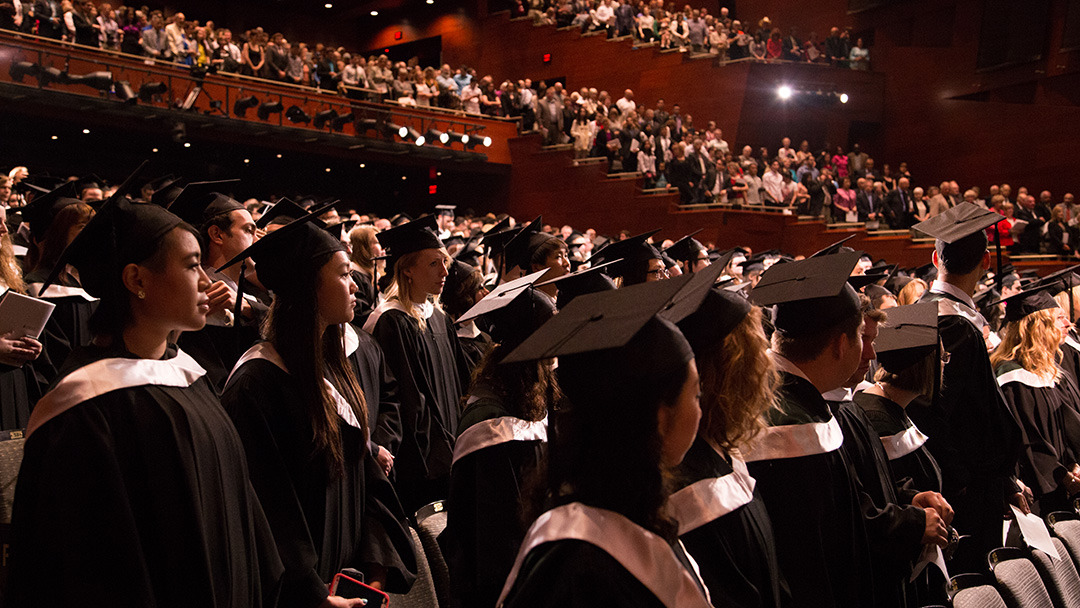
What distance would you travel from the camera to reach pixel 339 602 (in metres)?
2.44

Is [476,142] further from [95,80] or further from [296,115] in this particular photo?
[95,80]

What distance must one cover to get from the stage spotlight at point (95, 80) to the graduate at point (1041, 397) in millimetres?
13443

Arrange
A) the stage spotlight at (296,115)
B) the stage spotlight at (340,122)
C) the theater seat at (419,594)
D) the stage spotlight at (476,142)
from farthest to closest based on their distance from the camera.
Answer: the stage spotlight at (476,142) → the stage spotlight at (340,122) → the stage spotlight at (296,115) → the theater seat at (419,594)

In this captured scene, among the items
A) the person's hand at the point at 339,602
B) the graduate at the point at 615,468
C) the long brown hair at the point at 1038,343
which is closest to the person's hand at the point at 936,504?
the graduate at the point at 615,468

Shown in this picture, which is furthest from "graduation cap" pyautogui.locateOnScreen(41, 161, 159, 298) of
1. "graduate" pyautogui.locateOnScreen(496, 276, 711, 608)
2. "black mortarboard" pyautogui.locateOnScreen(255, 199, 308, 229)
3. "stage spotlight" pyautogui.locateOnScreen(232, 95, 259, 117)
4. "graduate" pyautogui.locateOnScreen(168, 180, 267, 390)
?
"stage spotlight" pyautogui.locateOnScreen(232, 95, 259, 117)

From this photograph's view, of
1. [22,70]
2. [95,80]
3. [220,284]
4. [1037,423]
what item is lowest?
[1037,423]

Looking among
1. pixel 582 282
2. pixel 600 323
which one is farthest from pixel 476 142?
→ pixel 600 323

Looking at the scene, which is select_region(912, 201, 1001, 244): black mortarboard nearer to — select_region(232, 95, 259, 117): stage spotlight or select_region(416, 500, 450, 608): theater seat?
select_region(416, 500, 450, 608): theater seat

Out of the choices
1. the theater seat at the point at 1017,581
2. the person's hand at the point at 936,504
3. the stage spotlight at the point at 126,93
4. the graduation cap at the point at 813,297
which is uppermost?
the stage spotlight at the point at 126,93

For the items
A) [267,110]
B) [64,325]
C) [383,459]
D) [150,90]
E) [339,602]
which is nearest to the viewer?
[339,602]

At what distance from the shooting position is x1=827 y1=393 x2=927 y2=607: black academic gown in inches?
106

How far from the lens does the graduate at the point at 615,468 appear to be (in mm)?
1544

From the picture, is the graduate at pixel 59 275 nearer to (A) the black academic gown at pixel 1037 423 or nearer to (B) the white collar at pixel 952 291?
(B) the white collar at pixel 952 291

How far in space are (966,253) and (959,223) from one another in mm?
211
